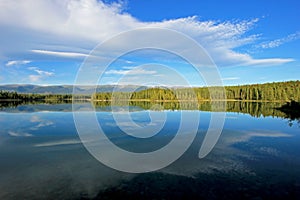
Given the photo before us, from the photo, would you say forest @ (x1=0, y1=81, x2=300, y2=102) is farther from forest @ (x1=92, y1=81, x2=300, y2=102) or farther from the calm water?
the calm water

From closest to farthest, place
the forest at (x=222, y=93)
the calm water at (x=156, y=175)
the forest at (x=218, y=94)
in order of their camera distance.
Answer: the calm water at (x=156, y=175) < the forest at (x=218, y=94) < the forest at (x=222, y=93)

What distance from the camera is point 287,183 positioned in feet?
30.8

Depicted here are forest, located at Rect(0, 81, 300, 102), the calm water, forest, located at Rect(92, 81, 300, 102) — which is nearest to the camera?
the calm water

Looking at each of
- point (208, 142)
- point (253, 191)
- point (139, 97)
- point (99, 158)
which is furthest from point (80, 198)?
point (139, 97)

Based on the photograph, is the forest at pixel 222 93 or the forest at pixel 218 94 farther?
the forest at pixel 222 93

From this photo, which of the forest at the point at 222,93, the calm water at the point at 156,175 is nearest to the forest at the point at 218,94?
the forest at the point at 222,93

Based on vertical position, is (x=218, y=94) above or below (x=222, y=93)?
below

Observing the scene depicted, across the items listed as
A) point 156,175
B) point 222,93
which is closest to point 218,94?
point 222,93

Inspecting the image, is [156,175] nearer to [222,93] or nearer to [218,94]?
[222,93]

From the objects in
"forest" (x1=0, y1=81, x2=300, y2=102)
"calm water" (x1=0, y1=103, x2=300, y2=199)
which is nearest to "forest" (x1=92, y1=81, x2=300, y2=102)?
"forest" (x1=0, y1=81, x2=300, y2=102)

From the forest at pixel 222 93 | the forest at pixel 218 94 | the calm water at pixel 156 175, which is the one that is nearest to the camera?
the calm water at pixel 156 175

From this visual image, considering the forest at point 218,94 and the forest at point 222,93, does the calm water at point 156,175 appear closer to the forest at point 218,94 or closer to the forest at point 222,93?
the forest at point 218,94

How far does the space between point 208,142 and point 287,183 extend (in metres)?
8.15

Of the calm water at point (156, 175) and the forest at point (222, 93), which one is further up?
the forest at point (222, 93)
